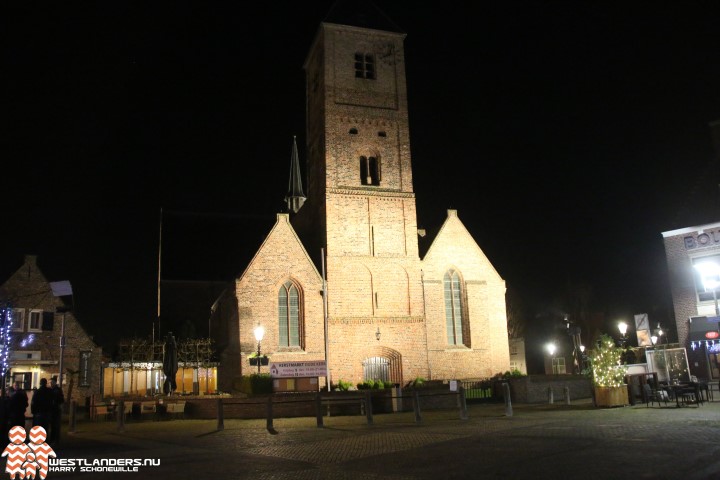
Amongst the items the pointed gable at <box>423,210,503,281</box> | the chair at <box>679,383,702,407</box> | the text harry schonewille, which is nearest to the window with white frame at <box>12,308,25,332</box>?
the pointed gable at <box>423,210,503,281</box>

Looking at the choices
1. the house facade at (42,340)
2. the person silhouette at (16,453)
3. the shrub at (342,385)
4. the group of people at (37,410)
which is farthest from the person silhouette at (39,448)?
the house facade at (42,340)

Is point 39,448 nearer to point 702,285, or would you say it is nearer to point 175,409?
point 175,409

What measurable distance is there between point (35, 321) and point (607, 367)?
3204cm

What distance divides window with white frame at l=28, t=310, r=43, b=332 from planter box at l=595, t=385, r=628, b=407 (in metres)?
31.4

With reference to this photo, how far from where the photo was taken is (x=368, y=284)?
34.2 m

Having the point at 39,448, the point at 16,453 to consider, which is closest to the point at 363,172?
the point at 39,448

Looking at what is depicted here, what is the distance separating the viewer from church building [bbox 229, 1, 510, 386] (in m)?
32.8

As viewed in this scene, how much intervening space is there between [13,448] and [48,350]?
29.6 m

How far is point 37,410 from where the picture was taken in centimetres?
1614

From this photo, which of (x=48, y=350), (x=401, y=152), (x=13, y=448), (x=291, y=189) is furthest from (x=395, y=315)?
(x=291, y=189)

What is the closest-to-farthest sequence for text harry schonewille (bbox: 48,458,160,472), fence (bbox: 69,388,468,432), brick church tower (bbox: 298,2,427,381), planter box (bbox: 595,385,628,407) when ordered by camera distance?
text harry schonewille (bbox: 48,458,160,472) → planter box (bbox: 595,385,628,407) → fence (bbox: 69,388,468,432) → brick church tower (bbox: 298,2,427,381)

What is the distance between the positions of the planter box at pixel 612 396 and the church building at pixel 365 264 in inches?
511

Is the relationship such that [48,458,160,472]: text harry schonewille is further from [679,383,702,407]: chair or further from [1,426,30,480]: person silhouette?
[679,383,702,407]: chair

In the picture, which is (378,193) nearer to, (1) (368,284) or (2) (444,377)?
(1) (368,284)
